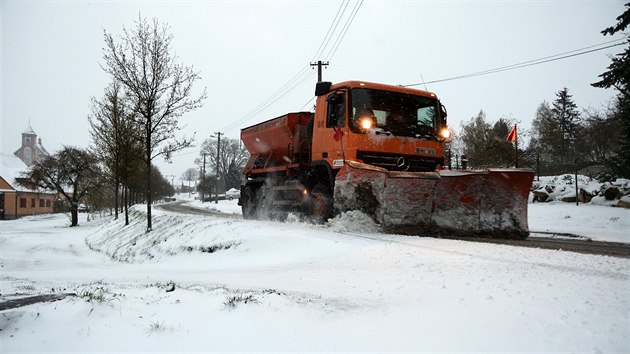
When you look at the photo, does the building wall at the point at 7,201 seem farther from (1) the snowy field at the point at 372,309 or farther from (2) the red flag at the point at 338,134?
(1) the snowy field at the point at 372,309

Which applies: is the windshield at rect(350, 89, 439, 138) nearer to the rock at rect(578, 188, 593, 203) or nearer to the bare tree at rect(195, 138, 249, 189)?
the rock at rect(578, 188, 593, 203)

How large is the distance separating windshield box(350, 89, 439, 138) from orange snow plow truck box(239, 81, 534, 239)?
0.02m

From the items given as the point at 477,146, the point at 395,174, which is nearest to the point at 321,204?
the point at 395,174

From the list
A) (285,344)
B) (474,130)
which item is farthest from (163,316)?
(474,130)

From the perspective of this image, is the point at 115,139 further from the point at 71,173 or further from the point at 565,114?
the point at 565,114

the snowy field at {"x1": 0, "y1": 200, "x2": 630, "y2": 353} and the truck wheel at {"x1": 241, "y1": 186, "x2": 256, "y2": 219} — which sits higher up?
the truck wheel at {"x1": 241, "y1": 186, "x2": 256, "y2": 219}

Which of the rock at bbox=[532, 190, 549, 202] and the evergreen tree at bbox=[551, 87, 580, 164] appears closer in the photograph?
the rock at bbox=[532, 190, 549, 202]

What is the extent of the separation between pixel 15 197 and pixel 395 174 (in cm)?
5320

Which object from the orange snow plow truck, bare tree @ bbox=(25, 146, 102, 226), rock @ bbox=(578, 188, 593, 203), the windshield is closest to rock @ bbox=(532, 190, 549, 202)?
rock @ bbox=(578, 188, 593, 203)

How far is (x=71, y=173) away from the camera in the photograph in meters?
27.9

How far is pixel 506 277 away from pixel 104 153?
21181mm

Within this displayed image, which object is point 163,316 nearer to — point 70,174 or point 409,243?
point 409,243

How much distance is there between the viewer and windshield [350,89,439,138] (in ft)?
24.8

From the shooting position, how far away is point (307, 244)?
5949mm
